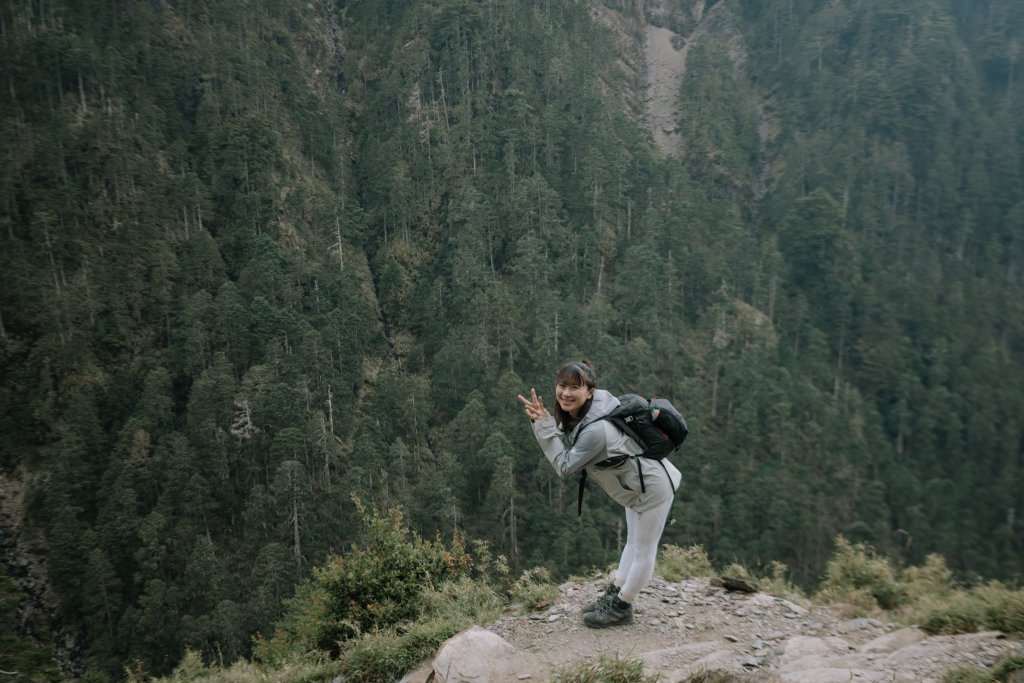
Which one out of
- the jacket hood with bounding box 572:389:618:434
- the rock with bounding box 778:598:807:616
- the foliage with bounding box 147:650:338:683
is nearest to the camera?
the jacket hood with bounding box 572:389:618:434

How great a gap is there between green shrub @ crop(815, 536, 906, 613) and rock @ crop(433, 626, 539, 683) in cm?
349

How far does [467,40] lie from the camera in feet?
179

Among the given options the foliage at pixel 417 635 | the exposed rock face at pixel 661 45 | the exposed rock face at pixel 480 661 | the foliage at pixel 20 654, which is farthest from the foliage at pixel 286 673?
the exposed rock face at pixel 661 45

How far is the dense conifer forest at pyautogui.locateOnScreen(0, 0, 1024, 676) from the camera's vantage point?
3353 centimetres

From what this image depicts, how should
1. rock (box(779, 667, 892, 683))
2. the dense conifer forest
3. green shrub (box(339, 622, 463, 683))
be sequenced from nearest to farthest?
1. rock (box(779, 667, 892, 683))
2. green shrub (box(339, 622, 463, 683))
3. the dense conifer forest

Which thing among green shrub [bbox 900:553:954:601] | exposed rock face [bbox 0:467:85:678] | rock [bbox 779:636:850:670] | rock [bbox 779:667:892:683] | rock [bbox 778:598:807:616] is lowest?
exposed rock face [bbox 0:467:85:678]

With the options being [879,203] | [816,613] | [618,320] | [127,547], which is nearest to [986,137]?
[879,203]

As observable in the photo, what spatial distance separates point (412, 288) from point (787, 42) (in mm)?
57833

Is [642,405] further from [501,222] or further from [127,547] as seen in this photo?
[501,222]

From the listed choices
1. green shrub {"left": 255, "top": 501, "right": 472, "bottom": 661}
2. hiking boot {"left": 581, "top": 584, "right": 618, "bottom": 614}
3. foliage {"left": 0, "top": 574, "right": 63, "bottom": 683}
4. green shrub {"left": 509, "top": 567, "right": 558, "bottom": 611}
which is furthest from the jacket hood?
foliage {"left": 0, "top": 574, "right": 63, "bottom": 683}

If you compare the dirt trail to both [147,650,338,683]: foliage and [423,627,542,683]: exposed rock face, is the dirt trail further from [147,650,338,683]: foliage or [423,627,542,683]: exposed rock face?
[147,650,338,683]: foliage

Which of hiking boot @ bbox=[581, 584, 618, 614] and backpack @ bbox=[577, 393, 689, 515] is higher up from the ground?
backpack @ bbox=[577, 393, 689, 515]

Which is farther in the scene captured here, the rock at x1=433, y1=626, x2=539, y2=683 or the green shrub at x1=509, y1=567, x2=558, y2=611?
the green shrub at x1=509, y1=567, x2=558, y2=611

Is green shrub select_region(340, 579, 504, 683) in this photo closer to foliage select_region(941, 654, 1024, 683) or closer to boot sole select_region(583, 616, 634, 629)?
boot sole select_region(583, 616, 634, 629)
